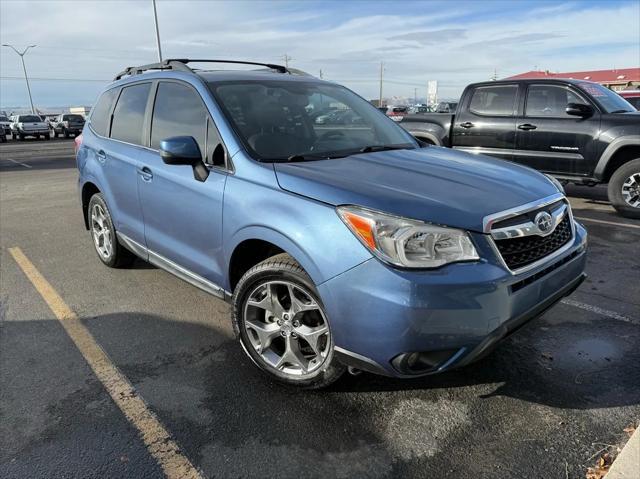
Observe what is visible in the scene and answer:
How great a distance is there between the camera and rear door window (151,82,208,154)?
3.43 meters

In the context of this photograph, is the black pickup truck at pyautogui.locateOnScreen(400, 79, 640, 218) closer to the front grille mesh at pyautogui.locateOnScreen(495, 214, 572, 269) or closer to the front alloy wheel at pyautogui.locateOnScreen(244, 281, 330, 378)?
the front grille mesh at pyautogui.locateOnScreen(495, 214, 572, 269)

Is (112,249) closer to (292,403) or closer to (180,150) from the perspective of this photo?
(180,150)

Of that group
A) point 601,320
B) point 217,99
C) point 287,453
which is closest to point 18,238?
point 217,99

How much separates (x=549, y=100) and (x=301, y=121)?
5727 mm

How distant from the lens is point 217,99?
3.37 m

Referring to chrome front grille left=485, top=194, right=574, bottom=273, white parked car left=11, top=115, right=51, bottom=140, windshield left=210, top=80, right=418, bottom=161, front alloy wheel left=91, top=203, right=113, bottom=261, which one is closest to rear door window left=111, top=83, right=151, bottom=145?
front alloy wheel left=91, top=203, right=113, bottom=261

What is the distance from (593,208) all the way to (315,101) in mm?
5824

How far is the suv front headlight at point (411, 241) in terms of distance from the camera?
2350mm

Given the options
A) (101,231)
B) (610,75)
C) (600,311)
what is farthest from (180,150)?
(610,75)

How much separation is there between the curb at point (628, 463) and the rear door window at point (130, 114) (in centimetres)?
373

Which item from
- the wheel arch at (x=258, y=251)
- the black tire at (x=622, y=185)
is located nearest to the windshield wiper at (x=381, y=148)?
the wheel arch at (x=258, y=251)

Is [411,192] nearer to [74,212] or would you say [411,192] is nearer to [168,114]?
A: [168,114]

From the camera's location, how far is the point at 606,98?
7.63 m

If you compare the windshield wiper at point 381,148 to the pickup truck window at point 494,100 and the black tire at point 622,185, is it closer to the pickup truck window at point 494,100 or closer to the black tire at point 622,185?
the black tire at point 622,185
